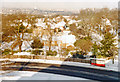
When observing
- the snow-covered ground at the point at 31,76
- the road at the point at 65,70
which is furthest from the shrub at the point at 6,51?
the snow-covered ground at the point at 31,76

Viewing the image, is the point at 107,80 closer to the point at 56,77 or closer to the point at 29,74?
the point at 56,77

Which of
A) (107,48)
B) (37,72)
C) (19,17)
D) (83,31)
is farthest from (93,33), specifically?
(37,72)

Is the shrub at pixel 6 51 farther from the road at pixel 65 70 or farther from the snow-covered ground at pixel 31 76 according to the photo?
the snow-covered ground at pixel 31 76

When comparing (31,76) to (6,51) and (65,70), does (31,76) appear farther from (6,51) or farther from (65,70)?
(6,51)

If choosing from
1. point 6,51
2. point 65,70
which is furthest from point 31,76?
point 6,51

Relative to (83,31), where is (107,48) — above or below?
below

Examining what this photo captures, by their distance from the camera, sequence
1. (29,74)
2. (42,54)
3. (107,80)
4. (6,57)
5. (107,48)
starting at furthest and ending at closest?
A: (42,54) < (6,57) < (107,48) < (29,74) < (107,80)

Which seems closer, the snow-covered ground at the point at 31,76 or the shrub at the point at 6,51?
the snow-covered ground at the point at 31,76

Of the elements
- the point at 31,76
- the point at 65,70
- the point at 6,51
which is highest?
the point at 6,51

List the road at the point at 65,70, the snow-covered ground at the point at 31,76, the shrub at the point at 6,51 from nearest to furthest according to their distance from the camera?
the snow-covered ground at the point at 31,76
the road at the point at 65,70
the shrub at the point at 6,51
